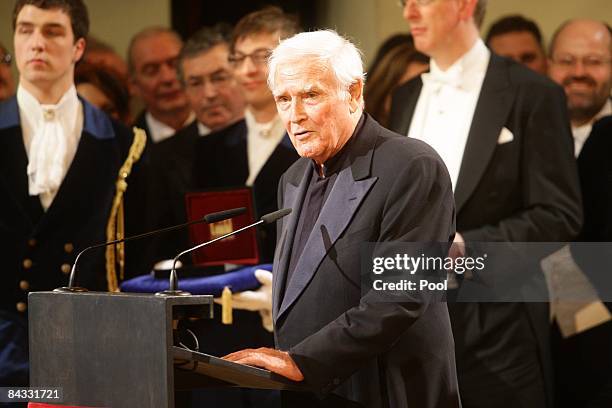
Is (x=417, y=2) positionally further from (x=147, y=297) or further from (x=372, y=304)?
(x=147, y=297)

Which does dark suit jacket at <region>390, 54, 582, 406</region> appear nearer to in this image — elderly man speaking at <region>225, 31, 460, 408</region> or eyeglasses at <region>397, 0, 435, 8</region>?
eyeglasses at <region>397, 0, 435, 8</region>

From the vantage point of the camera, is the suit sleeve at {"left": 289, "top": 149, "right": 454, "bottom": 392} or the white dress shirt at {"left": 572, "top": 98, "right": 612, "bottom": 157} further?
the white dress shirt at {"left": 572, "top": 98, "right": 612, "bottom": 157}

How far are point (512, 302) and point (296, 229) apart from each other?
149 cm

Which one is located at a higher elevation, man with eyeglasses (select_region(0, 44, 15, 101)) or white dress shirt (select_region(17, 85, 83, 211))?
man with eyeglasses (select_region(0, 44, 15, 101))

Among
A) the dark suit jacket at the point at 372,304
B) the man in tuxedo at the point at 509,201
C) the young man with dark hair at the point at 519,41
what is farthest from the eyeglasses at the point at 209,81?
the dark suit jacket at the point at 372,304

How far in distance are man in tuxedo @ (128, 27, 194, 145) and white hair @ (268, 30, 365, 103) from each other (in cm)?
201

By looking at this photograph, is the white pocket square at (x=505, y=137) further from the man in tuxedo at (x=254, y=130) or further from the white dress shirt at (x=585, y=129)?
the man in tuxedo at (x=254, y=130)

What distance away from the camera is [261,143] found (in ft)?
15.5

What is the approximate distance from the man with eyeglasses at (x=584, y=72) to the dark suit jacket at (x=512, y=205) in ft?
0.86

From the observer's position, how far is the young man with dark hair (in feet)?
14.7

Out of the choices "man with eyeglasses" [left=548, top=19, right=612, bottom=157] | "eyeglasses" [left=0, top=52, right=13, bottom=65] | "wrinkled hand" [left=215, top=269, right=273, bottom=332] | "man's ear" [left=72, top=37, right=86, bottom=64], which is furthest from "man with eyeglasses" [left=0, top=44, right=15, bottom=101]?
"man with eyeglasses" [left=548, top=19, right=612, bottom=157]

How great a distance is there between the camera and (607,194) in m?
4.29

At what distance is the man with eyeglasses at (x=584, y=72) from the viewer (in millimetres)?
4422

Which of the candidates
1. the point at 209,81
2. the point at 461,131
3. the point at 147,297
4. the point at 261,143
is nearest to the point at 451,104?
the point at 461,131
